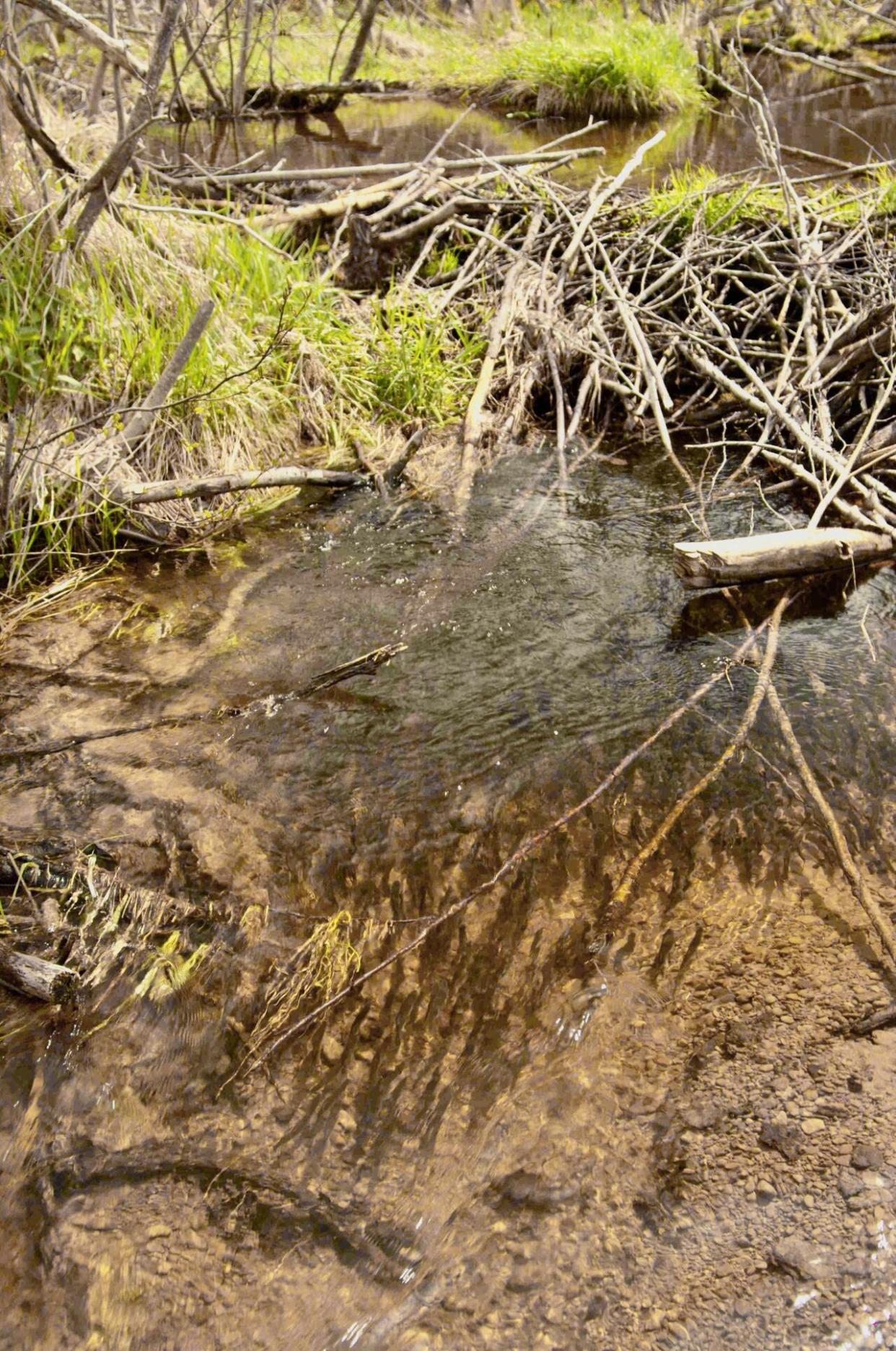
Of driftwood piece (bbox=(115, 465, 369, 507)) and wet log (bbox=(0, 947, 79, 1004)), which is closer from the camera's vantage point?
wet log (bbox=(0, 947, 79, 1004))

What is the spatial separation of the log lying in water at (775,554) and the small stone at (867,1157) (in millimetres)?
1997

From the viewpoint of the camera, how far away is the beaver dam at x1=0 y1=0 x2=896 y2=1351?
1.98 metres

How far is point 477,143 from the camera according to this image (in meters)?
10.4

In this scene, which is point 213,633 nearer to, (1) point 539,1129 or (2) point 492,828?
(2) point 492,828

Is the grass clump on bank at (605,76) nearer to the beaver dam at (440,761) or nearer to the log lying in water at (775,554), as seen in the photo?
the beaver dam at (440,761)

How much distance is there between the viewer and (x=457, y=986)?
8.08 ft

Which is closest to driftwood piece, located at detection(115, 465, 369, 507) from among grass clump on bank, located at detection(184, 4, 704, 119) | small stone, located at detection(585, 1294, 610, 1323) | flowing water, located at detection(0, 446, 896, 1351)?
flowing water, located at detection(0, 446, 896, 1351)

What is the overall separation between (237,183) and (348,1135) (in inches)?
226

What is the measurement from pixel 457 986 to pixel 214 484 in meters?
2.39

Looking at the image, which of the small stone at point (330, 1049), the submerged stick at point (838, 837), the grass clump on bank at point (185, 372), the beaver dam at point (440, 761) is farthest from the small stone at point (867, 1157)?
the grass clump on bank at point (185, 372)

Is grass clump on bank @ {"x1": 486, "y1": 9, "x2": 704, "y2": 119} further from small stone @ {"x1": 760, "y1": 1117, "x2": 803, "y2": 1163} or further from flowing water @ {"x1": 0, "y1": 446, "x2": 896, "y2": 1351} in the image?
small stone @ {"x1": 760, "y1": 1117, "x2": 803, "y2": 1163}

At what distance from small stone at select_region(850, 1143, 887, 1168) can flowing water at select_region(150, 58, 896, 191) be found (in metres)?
7.62

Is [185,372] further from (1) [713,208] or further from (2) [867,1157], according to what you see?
(2) [867,1157]

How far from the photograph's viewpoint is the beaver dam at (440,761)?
6.51 feet
